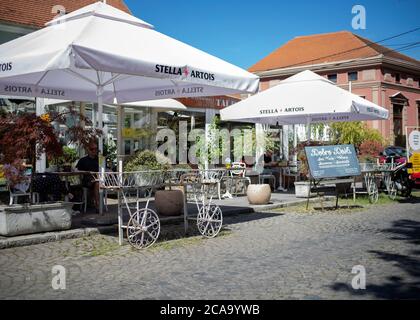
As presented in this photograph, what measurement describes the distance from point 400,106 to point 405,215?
132 ft

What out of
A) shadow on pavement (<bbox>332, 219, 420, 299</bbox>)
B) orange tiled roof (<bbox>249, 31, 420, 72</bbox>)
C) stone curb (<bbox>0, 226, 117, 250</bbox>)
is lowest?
shadow on pavement (<bbox>332, 219, 420, 299</bbox>)

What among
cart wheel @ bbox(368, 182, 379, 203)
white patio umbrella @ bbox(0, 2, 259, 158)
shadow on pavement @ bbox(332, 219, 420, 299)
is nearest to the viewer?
shadow on pavement @ bbox(332, 219, 420, 299)

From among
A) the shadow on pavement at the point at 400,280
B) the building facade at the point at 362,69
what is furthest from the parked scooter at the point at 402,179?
the building facade at the point at 362,69

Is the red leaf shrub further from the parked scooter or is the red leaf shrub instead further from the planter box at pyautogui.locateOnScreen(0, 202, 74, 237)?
the parked scooter

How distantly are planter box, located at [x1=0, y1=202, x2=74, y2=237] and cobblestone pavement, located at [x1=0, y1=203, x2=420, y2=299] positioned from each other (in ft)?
1.52

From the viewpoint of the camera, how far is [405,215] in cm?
988

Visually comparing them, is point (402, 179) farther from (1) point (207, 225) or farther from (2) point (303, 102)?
(1) point (207, 225)

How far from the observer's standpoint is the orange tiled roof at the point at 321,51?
4606cm

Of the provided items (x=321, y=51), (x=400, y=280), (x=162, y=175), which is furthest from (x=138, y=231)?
(x=321, y=51)

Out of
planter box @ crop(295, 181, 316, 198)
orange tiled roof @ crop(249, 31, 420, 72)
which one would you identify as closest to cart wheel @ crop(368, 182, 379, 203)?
planter box @ crop(295, 181, 316, 198)

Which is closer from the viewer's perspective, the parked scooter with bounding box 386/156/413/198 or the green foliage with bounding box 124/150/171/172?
the green foliage with bounding box 124/150/171/172

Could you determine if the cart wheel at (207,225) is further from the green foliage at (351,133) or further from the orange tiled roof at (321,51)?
the orange tiled roof at (321,51)

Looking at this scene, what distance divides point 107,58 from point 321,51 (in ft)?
151

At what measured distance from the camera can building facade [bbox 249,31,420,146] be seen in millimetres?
43219
